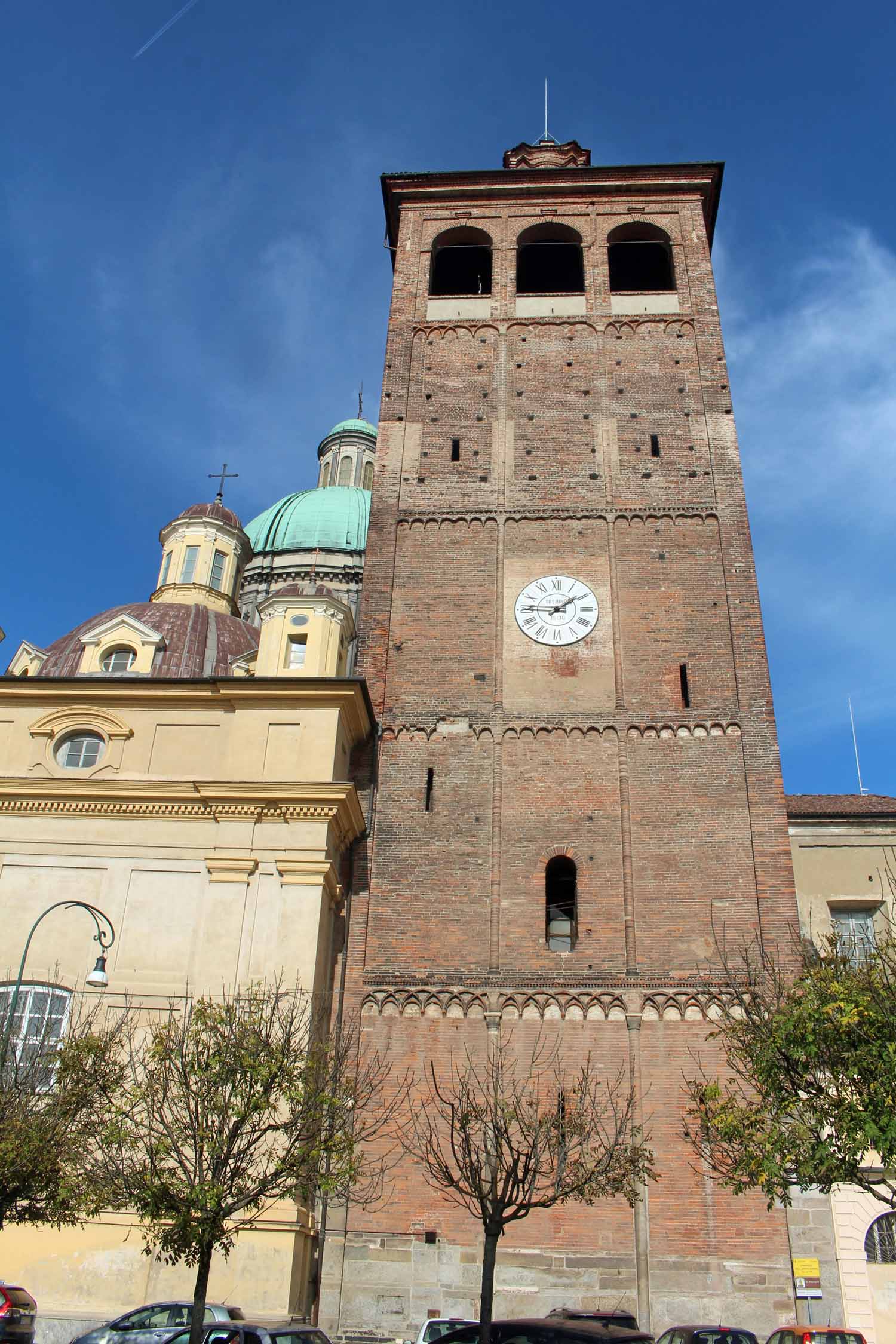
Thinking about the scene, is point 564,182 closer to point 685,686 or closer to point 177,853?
point 685,686

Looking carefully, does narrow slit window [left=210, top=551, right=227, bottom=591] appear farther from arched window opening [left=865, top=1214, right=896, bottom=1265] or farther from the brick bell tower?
arched window opening [left=865, top=1214, right=896, bottom=1265]

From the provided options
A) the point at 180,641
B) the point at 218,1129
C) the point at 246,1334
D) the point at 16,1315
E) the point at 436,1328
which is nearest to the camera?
the point at 246,1334

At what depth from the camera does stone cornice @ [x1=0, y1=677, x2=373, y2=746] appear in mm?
20906

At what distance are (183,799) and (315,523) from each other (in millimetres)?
23668

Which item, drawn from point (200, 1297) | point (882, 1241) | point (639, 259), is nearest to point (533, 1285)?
point (882, 1241)

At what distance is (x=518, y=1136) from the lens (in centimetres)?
1884

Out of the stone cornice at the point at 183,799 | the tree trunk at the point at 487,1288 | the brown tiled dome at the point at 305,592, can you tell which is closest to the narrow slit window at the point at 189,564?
the brown tiled dome at the point at 305,592

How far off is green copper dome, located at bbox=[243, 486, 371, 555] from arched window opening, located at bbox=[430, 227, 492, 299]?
11.0 meters

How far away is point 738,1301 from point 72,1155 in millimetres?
9717

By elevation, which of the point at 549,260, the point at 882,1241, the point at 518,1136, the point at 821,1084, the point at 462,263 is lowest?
the point at 882,1241

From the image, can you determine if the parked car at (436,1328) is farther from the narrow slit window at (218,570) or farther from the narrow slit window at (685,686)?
the narrow slit window at (218,570)

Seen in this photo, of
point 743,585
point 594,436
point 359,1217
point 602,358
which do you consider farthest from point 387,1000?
point 602,358

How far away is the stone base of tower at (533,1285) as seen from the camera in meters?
17.7

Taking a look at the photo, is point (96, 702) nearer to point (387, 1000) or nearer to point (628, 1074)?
point (387, 1000)
